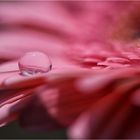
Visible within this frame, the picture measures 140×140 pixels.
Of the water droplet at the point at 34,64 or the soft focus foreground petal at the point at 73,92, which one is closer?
the soft focus foreground petal at the point at 73,92

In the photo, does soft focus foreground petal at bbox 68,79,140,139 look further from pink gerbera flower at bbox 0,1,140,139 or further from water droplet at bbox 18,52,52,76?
water droplet at bbox 18,52,52,76

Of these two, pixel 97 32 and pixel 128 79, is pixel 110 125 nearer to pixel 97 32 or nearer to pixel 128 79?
pixel 128 79

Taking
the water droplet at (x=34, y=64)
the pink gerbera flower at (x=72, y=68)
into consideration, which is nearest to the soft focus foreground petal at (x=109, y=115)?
the pink gerbera flower at (x=72, y=68)

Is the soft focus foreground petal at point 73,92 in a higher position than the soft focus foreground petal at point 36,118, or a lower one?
higher

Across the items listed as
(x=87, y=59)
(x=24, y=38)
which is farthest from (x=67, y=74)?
(x=24, y=38)

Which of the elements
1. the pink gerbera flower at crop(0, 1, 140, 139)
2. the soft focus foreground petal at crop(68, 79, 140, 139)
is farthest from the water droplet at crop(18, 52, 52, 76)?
the soft focus foreground petal at crop(68, 79, 140, 139)

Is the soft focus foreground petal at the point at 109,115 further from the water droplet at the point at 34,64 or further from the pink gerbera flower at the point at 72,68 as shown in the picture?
the water droplet at the point at 34,64

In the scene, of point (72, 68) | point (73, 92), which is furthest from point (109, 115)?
point (72, 68)

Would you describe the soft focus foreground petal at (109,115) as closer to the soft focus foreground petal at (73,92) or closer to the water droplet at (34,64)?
the soft focus foreground petal at (73,92)
